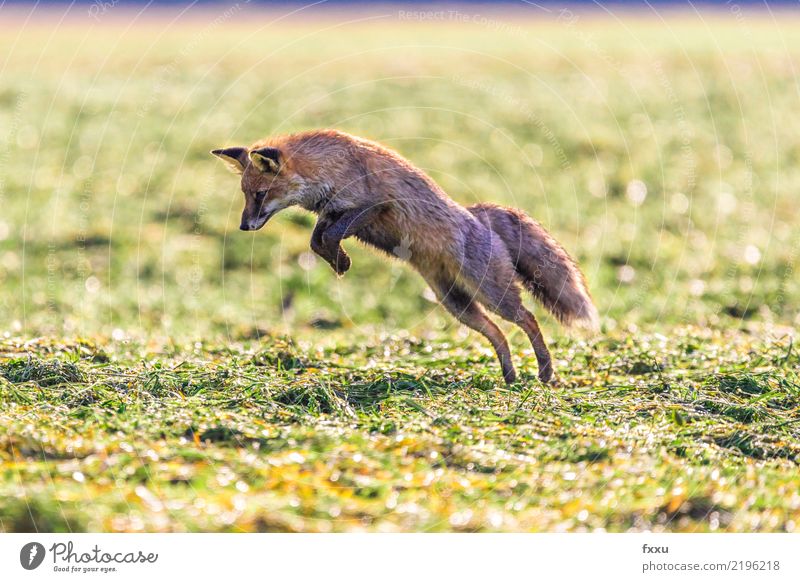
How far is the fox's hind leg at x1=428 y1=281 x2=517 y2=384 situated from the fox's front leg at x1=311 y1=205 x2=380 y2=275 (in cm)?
104

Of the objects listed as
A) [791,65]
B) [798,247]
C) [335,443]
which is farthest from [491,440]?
[791,65]

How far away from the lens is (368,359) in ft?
35.2

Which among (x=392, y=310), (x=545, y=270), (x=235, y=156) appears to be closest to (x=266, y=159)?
(x=235, y=156)

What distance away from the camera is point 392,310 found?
1569cm

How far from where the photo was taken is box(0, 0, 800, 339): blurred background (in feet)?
50.6

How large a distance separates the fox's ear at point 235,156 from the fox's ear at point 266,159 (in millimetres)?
390

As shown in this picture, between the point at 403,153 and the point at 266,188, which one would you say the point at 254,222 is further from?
the point at 403,153

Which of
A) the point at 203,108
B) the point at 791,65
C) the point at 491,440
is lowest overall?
the point at 491,440

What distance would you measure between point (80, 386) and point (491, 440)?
3692 millimetres

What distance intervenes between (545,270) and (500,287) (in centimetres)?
66

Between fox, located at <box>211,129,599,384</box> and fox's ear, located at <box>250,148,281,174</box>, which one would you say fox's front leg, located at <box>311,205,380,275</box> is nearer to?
fox, located at <box>211,129,599,384</box>

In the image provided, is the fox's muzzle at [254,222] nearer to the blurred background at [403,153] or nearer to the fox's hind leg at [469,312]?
the blurred background at [403,153]

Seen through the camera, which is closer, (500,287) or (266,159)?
(266,159)

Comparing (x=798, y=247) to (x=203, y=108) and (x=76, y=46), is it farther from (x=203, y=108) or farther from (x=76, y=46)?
(x=76, y=46)
